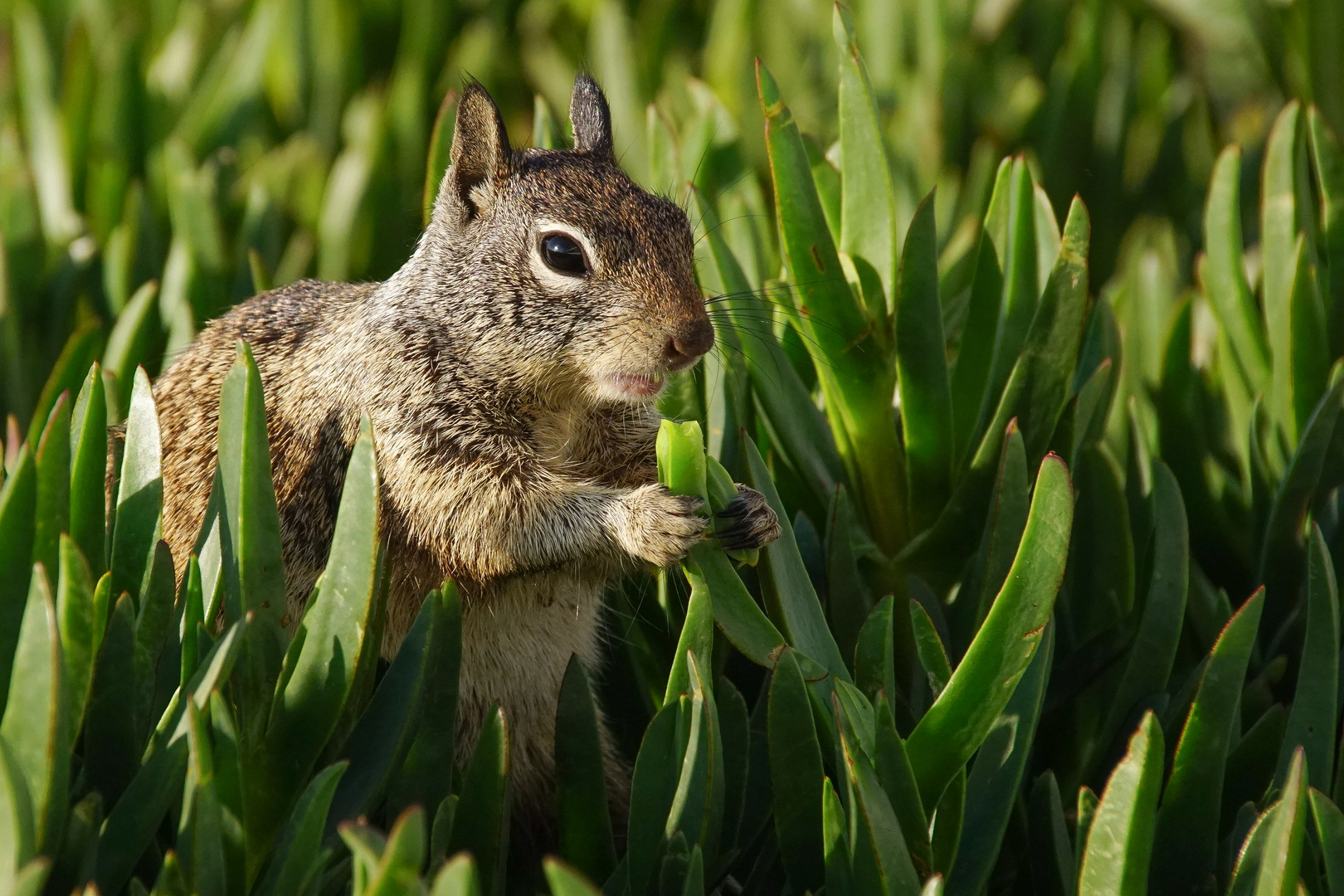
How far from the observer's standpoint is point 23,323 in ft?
9.63

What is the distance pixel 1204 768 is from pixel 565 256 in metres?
1.20

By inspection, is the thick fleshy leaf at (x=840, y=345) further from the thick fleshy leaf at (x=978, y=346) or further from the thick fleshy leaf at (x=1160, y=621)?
the thick fleshy leaf at (x=1160, y=621)

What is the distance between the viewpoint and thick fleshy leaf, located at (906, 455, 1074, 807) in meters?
1.43

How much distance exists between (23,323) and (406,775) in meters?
1.95

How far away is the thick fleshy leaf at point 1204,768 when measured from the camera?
1.49m

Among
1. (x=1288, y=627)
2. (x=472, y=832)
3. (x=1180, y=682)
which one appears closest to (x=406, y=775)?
(x=472, y=832)

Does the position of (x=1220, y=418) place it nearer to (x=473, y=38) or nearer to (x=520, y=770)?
(x=520, y=770)

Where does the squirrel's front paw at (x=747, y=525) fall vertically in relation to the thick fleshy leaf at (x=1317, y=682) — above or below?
above

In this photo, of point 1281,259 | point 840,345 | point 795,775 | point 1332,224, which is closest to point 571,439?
point 840,345

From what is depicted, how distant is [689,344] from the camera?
1974mm

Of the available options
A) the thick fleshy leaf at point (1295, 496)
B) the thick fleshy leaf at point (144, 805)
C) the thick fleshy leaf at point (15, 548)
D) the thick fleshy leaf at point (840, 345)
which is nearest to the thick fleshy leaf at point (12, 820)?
the thick fleshy leaf at point (144, 805)

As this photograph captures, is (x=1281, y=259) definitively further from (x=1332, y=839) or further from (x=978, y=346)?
(x=1332, y=839)

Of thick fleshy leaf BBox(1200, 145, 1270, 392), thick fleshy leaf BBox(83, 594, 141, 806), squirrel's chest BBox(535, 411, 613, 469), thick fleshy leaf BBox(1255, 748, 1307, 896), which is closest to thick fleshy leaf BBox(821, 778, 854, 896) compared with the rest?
thick fleshy leaf BBox(1255, 748, 1307, 896)

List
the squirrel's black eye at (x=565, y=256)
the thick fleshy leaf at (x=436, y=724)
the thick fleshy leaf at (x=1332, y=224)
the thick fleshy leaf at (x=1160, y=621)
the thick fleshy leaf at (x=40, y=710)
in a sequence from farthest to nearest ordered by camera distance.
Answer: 1. the thick fleshy leaf at (x=1332, y=224)
2. the squirrel's black eye at (x=565, y=256)
3. the thick fleshy leaf at (x=1160, y=621)
4. the thick fleshy leaf at (x=436, y=724)
5. the thick fleshy leaf at (x=40, y=710)
